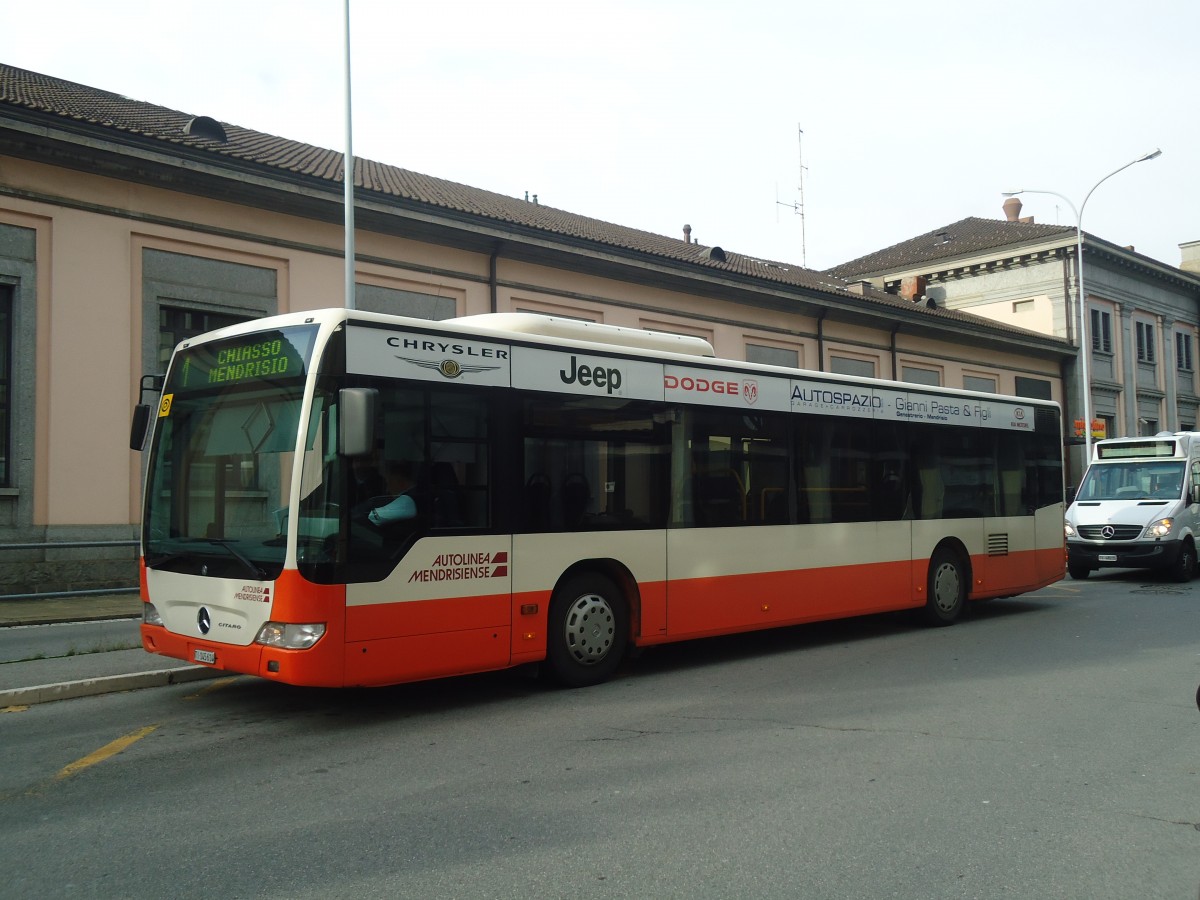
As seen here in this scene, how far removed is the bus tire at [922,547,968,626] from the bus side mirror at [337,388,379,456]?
25.2ft

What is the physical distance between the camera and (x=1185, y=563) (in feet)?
58.6

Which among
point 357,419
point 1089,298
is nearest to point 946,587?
point 357,419

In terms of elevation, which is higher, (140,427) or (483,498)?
(140,427)

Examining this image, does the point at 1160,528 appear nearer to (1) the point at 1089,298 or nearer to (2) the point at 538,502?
(2) the point at 538,502

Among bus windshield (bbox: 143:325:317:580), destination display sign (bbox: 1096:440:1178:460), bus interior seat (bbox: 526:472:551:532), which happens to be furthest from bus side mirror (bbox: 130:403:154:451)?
destination display sign (bbox: 1096:440:1178:460)

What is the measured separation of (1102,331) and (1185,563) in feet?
91.9

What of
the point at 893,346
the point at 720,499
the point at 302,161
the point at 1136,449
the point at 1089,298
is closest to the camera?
the point at 720,499

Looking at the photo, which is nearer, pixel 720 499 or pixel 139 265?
pixel 720 499

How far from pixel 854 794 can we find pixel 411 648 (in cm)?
318

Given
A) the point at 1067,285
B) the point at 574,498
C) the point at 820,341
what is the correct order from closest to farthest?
the point at 574,498
the point at 820,341
the point at 1067,285

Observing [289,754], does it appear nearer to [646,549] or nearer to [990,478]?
[646,549]

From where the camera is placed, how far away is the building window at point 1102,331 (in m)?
42.3

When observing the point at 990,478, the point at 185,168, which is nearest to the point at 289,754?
the point at 990,478

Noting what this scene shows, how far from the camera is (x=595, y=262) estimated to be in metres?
23.2
